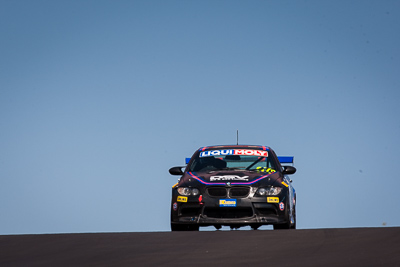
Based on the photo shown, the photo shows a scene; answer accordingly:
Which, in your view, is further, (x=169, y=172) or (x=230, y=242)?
(x=169, y=172)

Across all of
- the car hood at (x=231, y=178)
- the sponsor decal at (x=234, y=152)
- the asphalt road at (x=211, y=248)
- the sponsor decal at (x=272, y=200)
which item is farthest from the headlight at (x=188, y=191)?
the asphalt road at (x=211, y=248)

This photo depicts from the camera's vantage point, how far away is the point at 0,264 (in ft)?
22.7

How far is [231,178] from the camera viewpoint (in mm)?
Result: 13344

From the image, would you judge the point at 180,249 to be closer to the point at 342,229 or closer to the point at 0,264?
the point at 0,264

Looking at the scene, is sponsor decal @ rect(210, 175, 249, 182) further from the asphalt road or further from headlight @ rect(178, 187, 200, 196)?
the asphalt road

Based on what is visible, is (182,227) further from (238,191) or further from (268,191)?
(268,191)

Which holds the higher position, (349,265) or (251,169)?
(251,169)

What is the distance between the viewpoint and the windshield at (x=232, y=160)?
14406mm

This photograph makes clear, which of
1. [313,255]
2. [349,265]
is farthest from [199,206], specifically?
[349,265]

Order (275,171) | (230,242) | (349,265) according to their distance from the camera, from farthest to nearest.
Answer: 1. (275,171)
2. (230,242)
3. (349,265)

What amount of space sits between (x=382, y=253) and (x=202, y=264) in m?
1.70

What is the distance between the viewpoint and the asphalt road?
22.4 feet

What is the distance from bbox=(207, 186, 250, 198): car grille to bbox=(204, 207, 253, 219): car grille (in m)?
0.23

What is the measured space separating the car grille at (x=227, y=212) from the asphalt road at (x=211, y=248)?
8.97 ft
